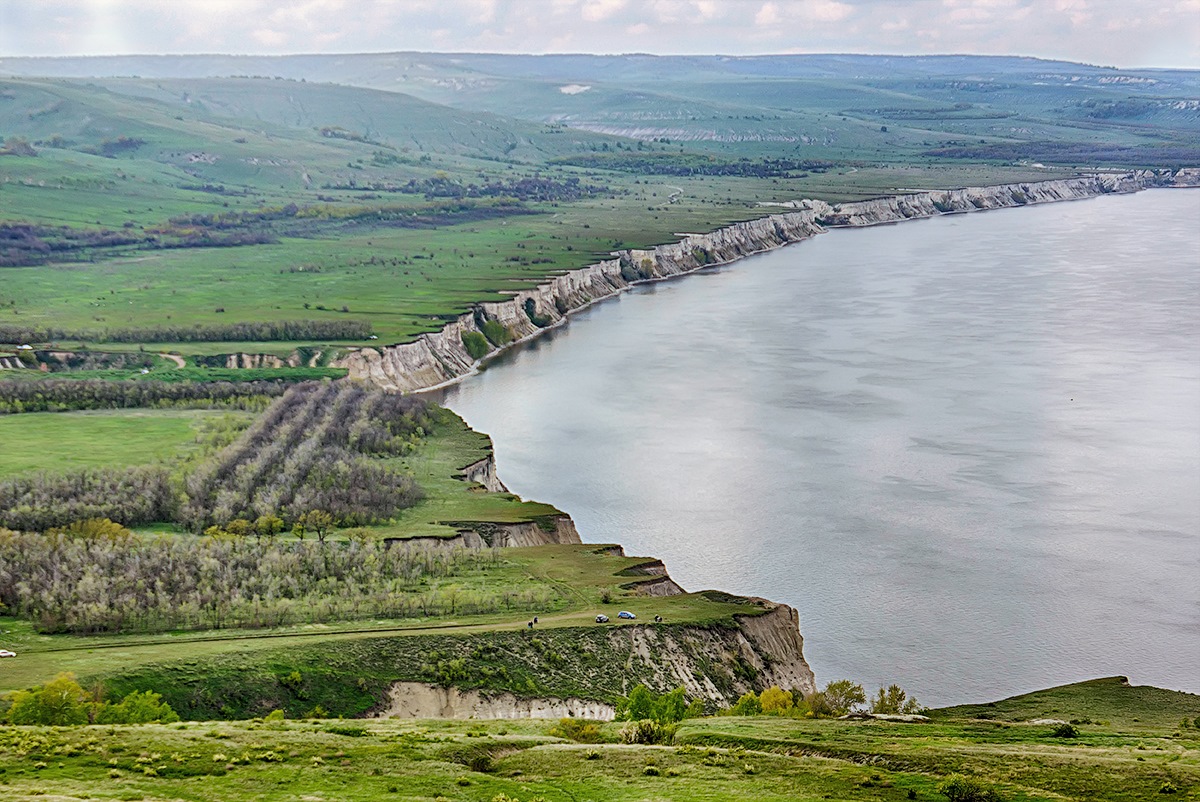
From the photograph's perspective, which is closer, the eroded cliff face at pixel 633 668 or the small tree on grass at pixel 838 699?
the small tree on grass at pixel 838 699

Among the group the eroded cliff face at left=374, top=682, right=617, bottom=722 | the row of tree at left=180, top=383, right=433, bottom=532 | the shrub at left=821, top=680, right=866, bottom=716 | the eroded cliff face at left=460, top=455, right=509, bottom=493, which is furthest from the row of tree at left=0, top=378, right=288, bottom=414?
the shrub at left=821, top=680, right=866, bottom=716

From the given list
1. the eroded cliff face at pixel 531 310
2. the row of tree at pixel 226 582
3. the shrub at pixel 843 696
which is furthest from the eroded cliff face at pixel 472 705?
the eroded cliff face at pixel 531 310

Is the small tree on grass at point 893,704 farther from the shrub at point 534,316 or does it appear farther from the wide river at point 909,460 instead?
the shrub at point 534,316

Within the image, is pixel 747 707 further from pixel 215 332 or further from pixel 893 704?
pixel 215 332

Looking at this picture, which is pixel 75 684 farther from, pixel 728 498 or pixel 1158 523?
pixel 1158 523

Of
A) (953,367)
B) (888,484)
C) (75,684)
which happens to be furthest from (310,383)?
(75,684)
